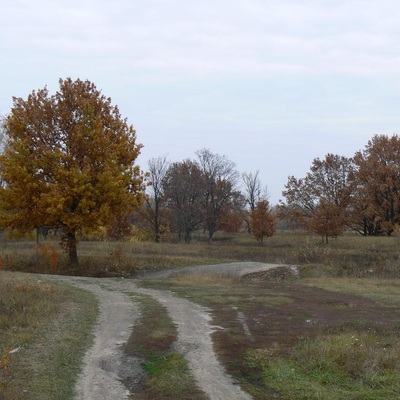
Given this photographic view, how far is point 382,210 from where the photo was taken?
60.3 meters

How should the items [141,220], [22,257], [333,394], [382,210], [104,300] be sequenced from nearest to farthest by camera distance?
[333,394], [104,300], [22,257], [382,210], [141,220]

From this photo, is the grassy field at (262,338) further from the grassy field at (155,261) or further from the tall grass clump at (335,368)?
the grassy field at (155,261)

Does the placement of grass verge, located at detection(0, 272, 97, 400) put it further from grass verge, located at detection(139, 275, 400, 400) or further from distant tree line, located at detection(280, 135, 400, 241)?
distant tree line, located at detection(280, 135, 400, 241)

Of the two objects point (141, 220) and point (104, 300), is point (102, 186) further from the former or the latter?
point (141, 220)

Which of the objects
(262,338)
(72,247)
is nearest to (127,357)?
(262,338)

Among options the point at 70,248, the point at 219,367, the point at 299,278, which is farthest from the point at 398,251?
the point at 219,367

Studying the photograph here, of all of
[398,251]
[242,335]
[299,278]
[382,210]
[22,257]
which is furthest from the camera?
[382,210]

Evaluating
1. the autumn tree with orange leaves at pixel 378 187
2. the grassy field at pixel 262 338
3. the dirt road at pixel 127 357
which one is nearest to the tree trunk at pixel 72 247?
the grassy field at pixel 262 338

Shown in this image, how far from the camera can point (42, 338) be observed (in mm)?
9617

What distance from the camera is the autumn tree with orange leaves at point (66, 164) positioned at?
984 inches

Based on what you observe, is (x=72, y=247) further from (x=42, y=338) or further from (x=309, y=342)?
(x=309, y=342)

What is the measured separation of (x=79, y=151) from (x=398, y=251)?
27.6 m

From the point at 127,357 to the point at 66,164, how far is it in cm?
1836

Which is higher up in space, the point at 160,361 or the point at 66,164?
the point at 66,164
